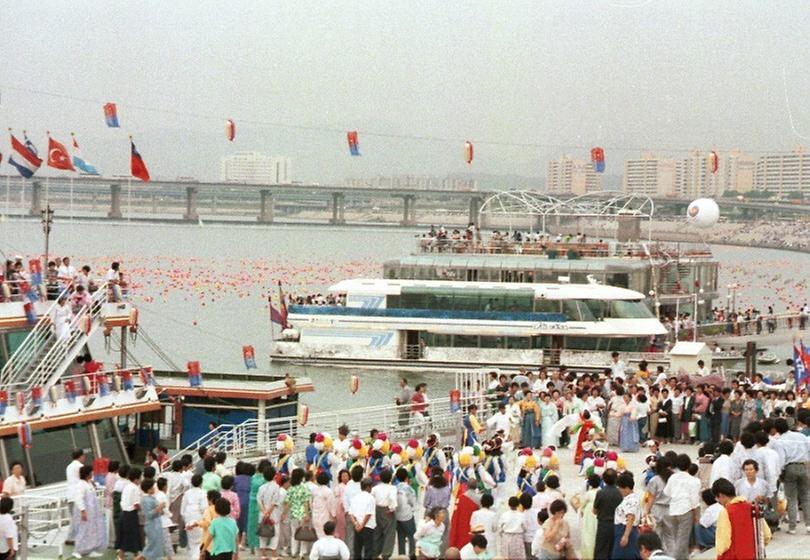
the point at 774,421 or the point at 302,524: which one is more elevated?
the point at 774,421

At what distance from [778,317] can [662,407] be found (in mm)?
27454

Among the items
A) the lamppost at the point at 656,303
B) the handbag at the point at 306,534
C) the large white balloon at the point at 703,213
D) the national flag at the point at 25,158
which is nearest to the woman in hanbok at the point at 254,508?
the handbag at the point at 306,534

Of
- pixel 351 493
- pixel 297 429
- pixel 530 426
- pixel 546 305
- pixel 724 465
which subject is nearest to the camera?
pixel 351 493

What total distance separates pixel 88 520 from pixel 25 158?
16003mm

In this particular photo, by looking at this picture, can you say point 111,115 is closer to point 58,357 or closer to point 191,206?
point 58,357

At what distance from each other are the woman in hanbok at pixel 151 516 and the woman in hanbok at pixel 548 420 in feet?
30.3

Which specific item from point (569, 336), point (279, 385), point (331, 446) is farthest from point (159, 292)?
point (331, 446)

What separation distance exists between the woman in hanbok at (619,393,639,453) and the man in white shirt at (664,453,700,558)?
26.2 feet

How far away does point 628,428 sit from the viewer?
76.7ft

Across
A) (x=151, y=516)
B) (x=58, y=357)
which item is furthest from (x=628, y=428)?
(x=151, y=516)

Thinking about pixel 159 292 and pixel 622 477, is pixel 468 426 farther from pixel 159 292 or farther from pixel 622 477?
pixel 159 292

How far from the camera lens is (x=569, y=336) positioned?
47531 millimetres

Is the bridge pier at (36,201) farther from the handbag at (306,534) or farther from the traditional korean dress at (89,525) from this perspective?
the handbag at (306,534)

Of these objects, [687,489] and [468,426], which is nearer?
[687,489]
